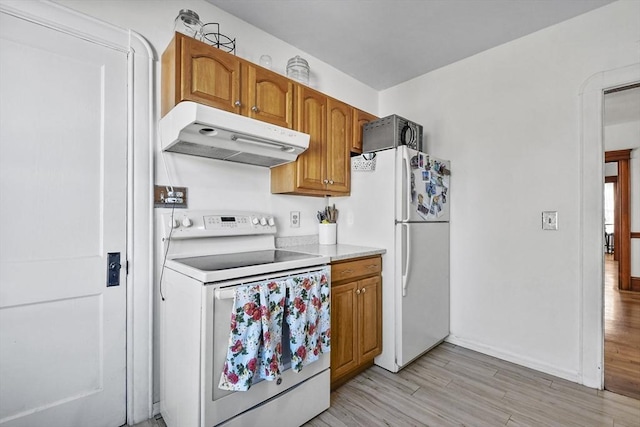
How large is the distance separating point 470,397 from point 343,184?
1.76 metres

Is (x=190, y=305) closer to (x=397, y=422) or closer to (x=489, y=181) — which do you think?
(x=397, y=422)

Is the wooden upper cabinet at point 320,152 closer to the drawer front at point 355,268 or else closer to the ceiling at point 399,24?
the ceiling at point 399,24

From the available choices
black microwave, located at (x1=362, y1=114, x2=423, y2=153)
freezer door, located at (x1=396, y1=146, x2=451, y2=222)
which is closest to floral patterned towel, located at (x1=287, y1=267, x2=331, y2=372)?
freezer door, located at (x1=396, y1=146, x2=451, y2=222)

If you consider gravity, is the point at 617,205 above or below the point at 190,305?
above

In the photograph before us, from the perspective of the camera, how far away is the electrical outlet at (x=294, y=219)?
2.51 meters

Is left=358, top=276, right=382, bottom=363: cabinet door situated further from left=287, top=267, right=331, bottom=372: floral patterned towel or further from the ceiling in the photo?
the ceiling

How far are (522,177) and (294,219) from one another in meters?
1.92

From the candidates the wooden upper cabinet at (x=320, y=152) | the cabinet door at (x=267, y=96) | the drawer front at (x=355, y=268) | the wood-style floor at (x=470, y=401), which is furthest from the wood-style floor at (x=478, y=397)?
the cabinet door at (x=267, y=96)

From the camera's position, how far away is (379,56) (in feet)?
8.92

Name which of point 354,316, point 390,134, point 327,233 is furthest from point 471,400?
point 390,134

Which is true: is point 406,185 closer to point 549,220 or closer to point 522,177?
point 522,177

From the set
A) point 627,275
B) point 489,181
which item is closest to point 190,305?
point 489,181

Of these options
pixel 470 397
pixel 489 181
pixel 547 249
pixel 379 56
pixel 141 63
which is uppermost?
pixel 379 56

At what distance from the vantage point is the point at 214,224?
1.93 metres
